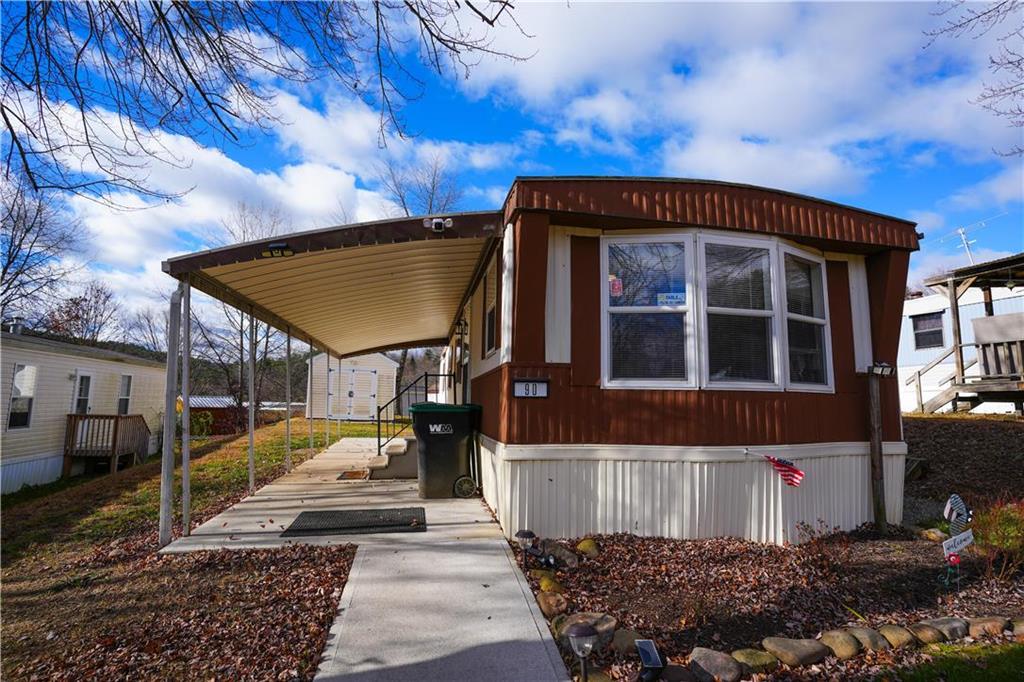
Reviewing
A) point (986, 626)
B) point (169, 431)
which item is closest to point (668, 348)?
point (986, 626)

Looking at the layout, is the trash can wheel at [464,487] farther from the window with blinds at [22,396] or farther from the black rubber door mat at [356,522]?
the window with blinds at [22,396]

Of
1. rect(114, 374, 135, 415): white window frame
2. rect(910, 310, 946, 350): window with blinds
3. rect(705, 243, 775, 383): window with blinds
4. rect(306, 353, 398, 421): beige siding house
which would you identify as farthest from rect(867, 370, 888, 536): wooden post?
rect(306, 353, 398, 421): beige siding house

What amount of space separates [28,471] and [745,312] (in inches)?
566

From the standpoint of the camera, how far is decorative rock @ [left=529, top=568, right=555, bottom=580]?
156 inches

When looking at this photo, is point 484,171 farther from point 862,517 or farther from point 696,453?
point 862,517

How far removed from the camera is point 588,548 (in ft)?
14.8

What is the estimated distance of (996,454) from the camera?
324 inches

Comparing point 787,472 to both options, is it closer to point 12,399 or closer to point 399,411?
point 12,399

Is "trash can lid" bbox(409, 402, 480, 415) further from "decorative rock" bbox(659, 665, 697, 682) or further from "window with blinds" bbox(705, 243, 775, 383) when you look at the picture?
"decorative rock" bbox(659, 665, 697, 682)

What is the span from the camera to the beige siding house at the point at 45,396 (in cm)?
1118

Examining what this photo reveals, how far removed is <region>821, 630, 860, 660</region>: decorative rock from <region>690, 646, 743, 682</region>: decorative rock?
0.73 m

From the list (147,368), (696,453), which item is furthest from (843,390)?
(147,368)

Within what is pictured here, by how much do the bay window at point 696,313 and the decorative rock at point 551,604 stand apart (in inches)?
76.9

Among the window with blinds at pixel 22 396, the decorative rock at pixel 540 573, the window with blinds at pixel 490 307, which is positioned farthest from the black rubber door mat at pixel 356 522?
the window with blinds at pixel 22 396
